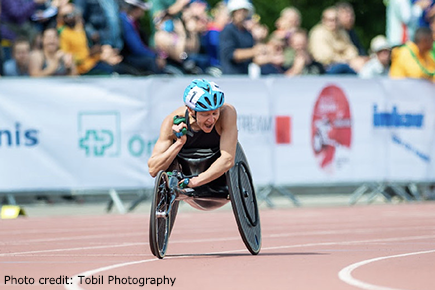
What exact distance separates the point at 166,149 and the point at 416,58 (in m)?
9.21

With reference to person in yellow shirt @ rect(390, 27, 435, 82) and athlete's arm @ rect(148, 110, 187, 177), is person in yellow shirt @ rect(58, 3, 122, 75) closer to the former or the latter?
person in yellow shirt @ rect(390, 27, 435, 82)

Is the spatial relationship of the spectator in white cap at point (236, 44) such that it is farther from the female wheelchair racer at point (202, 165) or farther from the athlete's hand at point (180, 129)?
the athlete's hand at point (180, 129)

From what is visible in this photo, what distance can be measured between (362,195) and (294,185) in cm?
155

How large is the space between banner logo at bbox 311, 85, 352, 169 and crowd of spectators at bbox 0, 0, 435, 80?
1.52m

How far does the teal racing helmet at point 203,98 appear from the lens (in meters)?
8.54

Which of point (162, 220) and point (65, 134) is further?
point (65, 134)

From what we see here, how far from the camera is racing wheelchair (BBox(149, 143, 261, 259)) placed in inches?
333

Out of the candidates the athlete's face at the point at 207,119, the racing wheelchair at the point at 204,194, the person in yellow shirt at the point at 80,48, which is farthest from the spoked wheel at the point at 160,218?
the person in yellow shirt at the point at 80,48

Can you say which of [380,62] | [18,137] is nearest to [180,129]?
[18,137]

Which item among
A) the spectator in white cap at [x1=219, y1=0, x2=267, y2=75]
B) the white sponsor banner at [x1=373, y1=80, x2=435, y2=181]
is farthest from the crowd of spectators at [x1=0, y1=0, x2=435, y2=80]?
the white sponsor banner at [x1=373, y1=80, x2=435, y2=181]

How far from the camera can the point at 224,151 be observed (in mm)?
8703

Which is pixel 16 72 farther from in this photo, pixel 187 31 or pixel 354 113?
pixel 354 113

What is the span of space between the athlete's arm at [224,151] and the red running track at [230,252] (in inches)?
26.3

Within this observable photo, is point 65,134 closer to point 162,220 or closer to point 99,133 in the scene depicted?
point 99,133
